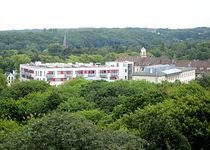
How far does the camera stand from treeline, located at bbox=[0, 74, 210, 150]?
16.7 metres

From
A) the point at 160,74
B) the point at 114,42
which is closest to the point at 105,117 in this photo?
the point at 160,74

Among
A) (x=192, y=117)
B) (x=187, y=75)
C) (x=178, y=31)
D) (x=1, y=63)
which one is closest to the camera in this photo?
(x=192, y=117)

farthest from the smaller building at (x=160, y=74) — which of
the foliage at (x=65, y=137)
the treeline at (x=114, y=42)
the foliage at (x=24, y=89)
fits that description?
the foliage at (x=65, y=137)

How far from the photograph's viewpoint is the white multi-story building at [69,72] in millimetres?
72312

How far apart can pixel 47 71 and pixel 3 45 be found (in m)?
63.3

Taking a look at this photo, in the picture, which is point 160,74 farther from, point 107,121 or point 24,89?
point 107,121

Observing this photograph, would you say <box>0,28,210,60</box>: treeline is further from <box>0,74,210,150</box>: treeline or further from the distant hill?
<box>0,74,210,150</box>: treeline

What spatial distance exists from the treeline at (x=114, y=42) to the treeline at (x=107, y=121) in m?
69.7

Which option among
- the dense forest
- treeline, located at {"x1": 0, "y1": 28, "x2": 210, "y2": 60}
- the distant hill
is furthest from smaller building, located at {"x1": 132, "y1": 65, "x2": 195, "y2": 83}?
the distant hill

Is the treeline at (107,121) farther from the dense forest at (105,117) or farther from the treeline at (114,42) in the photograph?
the treeline at (114,42)

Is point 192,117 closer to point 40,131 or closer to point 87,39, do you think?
point 40,131

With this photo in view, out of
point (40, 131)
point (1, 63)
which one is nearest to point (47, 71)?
point (1, 63)

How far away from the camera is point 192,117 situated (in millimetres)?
23891

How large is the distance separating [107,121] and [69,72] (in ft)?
145
